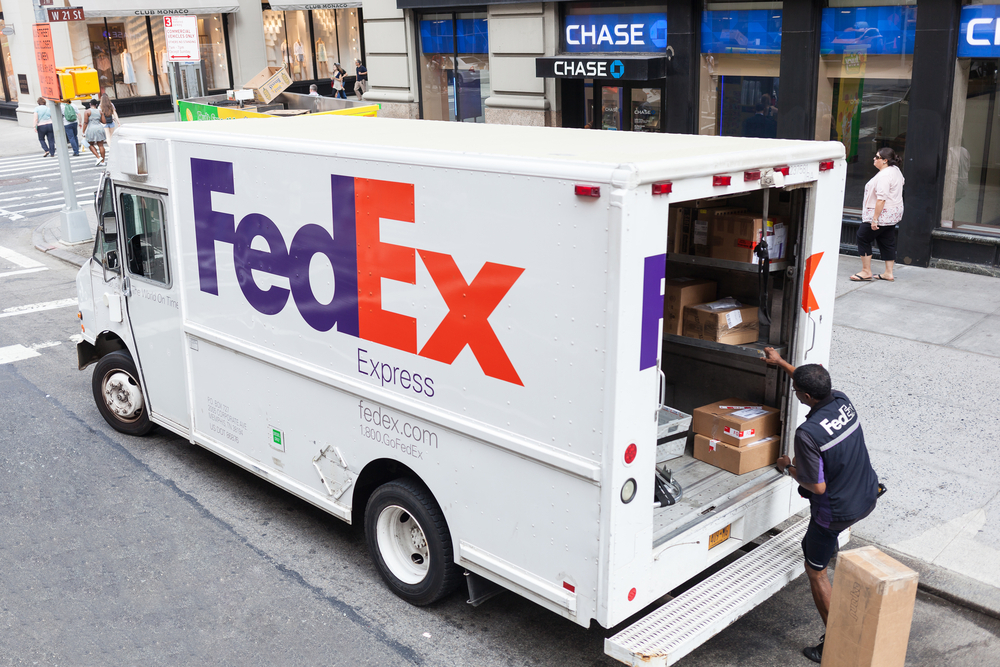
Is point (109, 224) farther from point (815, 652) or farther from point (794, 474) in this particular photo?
point (815, 652)

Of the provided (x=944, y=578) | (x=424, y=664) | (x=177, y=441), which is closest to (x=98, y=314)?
(x=177, y=441)

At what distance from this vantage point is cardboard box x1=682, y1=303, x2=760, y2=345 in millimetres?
5926

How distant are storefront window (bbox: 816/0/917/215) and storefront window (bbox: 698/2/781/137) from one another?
0.79 metres

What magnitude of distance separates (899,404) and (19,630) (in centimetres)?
737

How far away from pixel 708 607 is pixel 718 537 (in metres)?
0.47

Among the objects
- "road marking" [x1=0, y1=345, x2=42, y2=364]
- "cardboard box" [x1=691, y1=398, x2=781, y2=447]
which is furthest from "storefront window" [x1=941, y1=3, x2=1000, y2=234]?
"road marking" [x1=0, y1=345, x2=42, y2=364]

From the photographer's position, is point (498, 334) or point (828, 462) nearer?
point (498, 334)

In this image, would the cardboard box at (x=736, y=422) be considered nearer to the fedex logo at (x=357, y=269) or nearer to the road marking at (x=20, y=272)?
the fedex logo at (x=357, y=269)

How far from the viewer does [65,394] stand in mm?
9766

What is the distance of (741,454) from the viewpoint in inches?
225

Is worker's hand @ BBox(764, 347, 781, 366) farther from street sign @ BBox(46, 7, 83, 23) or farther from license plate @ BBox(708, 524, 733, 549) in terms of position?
street sign @ BBox(46, 7, 83, 23)

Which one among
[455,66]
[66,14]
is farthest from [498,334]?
[455,66]

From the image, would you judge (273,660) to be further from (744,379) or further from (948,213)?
(948,213)

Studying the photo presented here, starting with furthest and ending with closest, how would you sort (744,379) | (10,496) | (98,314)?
(98,314) → (10,496) → (744,379)
